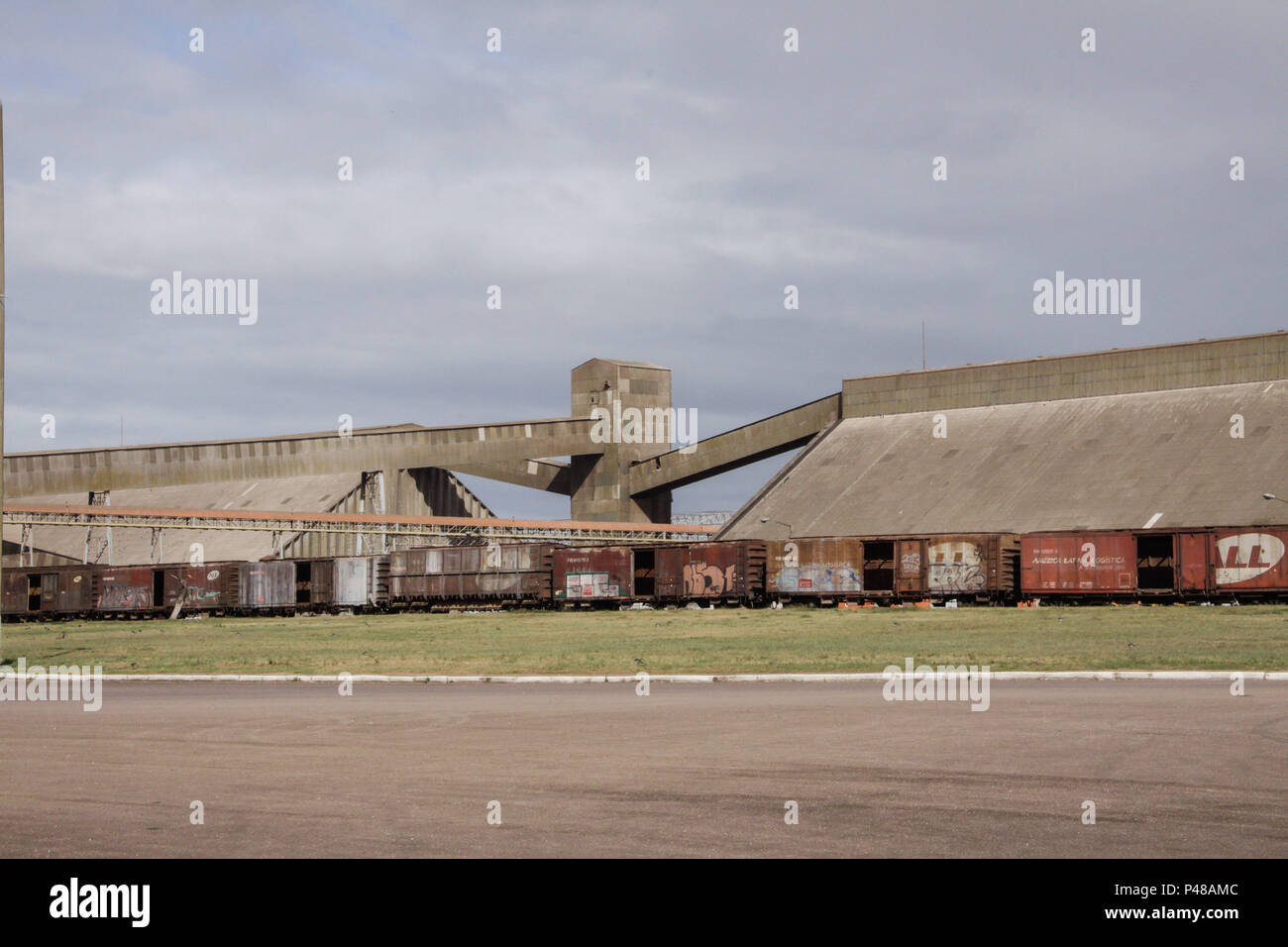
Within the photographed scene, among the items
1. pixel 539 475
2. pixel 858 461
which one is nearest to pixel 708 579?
pixel 858 461

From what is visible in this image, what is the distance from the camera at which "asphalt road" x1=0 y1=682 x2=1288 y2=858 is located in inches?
345

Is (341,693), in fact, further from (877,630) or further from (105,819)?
(877,630)

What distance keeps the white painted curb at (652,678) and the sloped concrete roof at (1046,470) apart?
156ft

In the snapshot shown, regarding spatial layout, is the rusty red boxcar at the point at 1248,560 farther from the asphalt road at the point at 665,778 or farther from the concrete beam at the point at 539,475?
the concrete beam at the point at 539,475

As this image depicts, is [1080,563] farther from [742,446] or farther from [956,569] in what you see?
[742,446]

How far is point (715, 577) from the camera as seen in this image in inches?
2352

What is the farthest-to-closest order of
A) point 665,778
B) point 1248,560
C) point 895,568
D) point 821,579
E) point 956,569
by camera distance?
point 821,579
point 895,568
point 956,569
point 1248,560
point 665,778

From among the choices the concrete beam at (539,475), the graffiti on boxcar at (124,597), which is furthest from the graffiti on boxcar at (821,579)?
the concrete beam at (539,475)

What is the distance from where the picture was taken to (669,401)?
11519 cm

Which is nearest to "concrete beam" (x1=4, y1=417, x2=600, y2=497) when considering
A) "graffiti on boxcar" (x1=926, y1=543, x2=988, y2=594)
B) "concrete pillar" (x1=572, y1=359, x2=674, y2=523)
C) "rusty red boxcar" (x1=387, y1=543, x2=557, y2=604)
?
"concrete pillar" (x1=572, y1=359, x2=674, y2=523)

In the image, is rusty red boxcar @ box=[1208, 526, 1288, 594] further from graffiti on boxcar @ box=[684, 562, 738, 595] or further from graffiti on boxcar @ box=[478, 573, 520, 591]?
graffiti on boxcar @ box=[478, 573, 520, 591]

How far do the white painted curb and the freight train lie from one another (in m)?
32.8

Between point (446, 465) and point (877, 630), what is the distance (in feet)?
239

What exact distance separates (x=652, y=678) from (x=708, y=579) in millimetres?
36895
